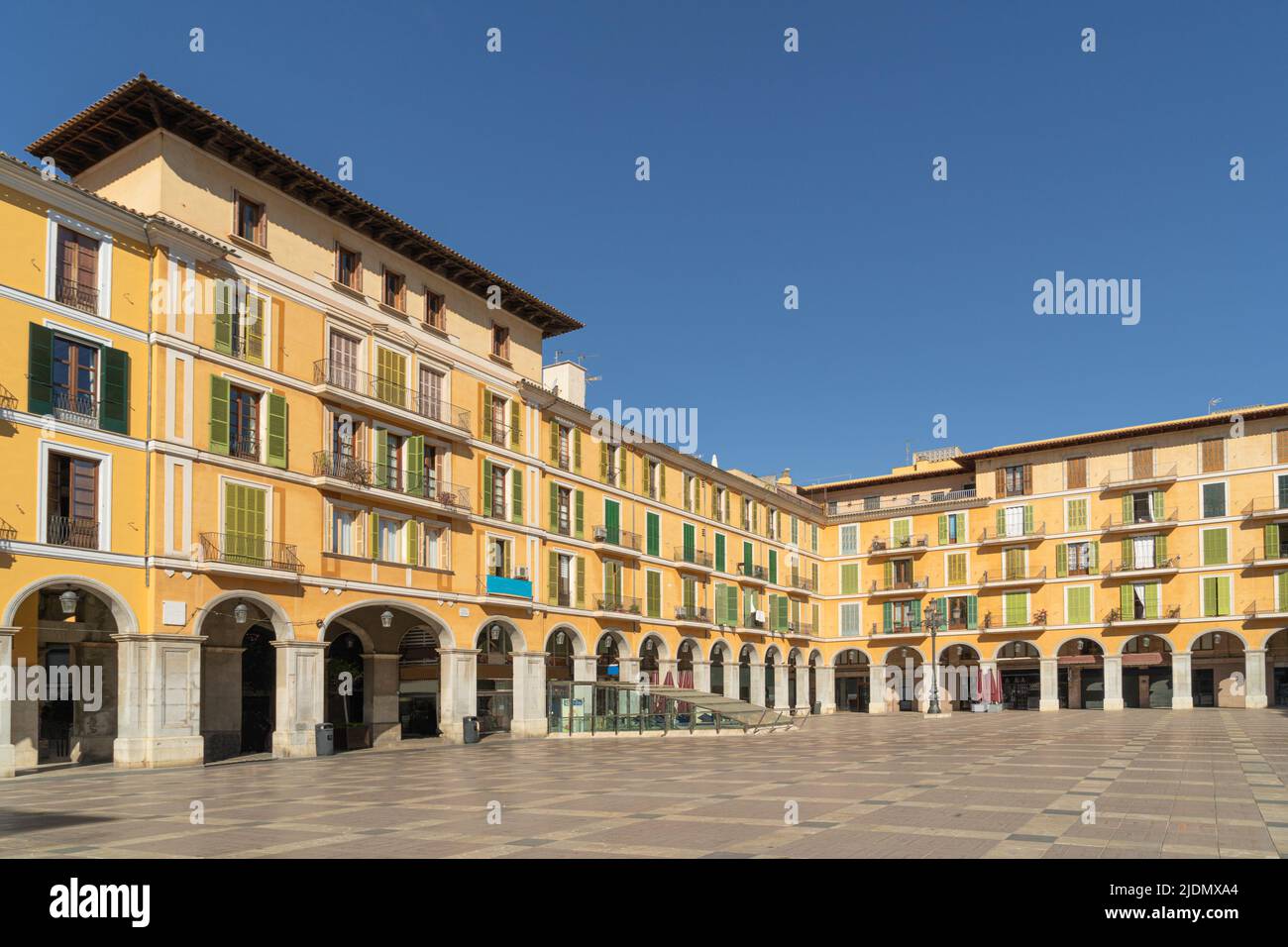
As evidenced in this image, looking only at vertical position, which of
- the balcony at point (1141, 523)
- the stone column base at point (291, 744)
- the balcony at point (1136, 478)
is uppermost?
the balcony at point (1136, 478)

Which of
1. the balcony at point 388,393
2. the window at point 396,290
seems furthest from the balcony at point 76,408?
the window at point 396,290

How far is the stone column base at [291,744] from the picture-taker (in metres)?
30.6

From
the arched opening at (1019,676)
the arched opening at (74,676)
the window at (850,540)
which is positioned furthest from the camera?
the window at (850,540)

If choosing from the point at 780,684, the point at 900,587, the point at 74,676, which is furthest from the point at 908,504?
the point at 74,676

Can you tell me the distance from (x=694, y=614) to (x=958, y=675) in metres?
25.2

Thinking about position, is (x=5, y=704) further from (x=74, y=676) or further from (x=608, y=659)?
(x=608, y=659)

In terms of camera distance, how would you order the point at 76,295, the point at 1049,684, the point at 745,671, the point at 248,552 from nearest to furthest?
the point at 76,295 → the point at 248,552 → the point at 745,671 → the point at 1049,684

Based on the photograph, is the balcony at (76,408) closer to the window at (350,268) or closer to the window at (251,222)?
the window at (251,222)

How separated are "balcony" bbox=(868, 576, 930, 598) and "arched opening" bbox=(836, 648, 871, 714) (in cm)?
511

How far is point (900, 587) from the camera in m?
71.1

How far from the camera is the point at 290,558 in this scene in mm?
31328

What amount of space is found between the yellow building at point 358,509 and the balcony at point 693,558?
114 mm

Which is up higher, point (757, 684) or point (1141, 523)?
point (1141, 523)
